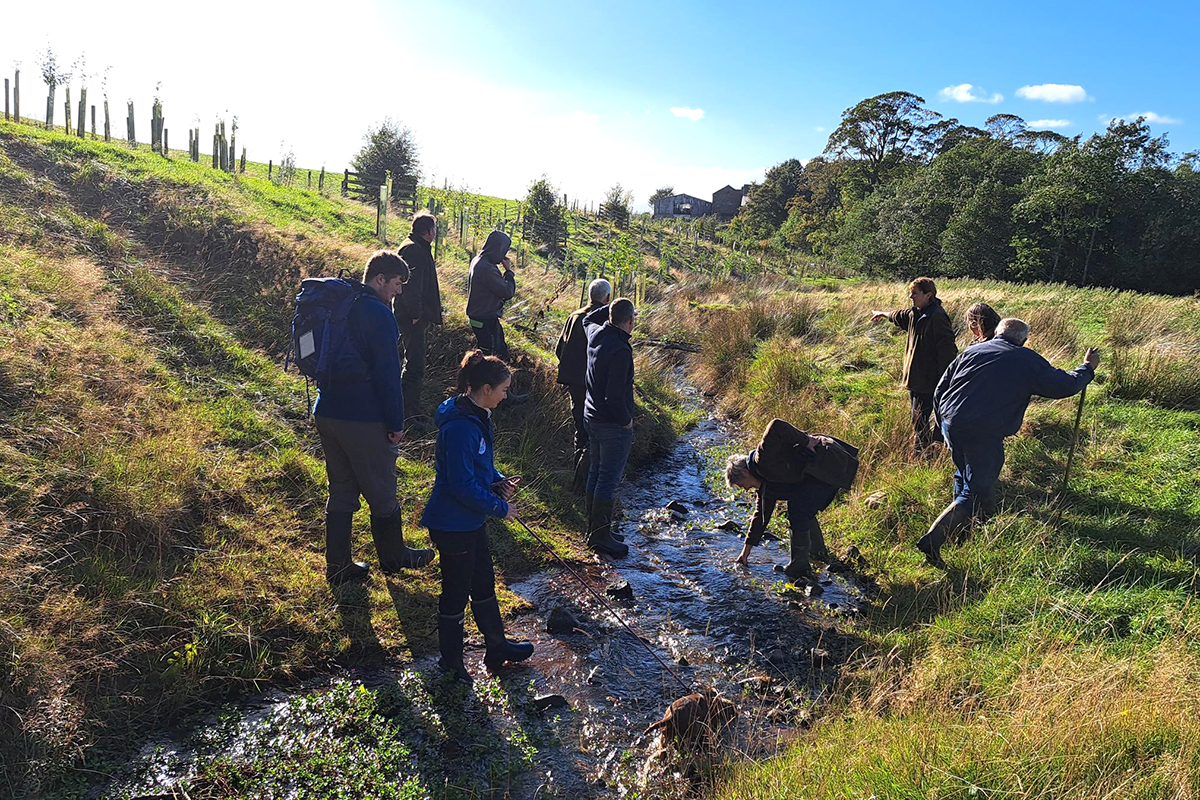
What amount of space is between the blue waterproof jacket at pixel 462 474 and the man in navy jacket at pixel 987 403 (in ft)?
12.8

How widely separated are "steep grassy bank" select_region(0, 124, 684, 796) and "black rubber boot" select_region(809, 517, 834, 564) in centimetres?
227

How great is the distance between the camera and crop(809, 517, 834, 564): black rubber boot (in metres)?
5.55

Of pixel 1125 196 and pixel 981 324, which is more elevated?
pixel 1125 196

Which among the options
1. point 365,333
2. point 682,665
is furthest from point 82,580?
point 682,665

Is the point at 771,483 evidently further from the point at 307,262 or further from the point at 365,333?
the point at 307,262

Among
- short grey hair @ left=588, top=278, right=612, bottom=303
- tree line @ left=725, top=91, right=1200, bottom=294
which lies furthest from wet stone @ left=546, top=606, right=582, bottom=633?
tree line @ left=725, top=91, right=1200, bottom=294

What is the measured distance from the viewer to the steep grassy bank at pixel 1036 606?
267 centimetres

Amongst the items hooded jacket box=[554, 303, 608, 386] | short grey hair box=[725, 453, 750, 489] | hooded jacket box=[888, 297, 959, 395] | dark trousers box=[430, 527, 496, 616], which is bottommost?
dark trousers box=[430, 527, 496, 616]

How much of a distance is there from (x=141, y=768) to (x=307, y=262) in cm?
882

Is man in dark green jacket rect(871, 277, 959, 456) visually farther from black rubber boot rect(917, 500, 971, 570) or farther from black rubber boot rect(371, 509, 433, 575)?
black rubber boot rect(371, 509, 433, 575)

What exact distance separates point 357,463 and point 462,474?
4.05 ft

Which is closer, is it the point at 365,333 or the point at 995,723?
the point at 995,723

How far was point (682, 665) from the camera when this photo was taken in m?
4.39

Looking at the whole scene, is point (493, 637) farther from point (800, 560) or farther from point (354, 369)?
point (800, 560)
